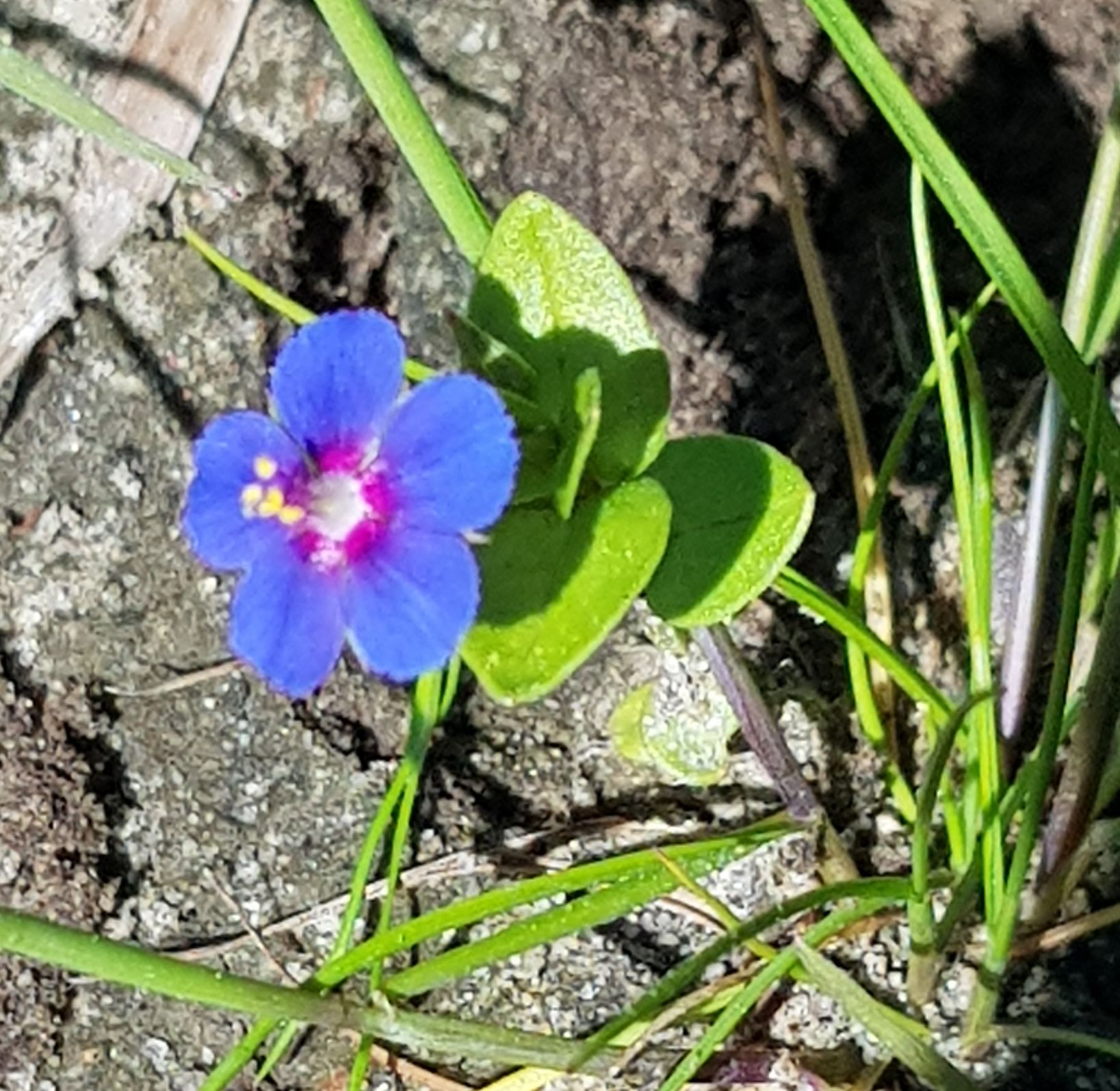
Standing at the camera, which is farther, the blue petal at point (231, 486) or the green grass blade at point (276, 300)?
the green grass blade at point (276, 300)

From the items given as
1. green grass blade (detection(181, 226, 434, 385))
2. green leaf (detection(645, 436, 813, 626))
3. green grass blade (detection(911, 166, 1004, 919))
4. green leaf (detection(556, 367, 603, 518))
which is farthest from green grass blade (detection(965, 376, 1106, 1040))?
green grass blade (detection(181, 226, 434, 385))

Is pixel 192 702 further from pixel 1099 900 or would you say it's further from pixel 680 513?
pixel 1099 900

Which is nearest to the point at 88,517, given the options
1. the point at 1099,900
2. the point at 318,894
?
the point at 318,894

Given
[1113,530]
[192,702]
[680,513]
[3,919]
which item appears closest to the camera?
[3,919]

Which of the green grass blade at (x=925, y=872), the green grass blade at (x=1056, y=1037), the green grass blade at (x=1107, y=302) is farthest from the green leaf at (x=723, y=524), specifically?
the green grass blade at (x=1056, y=1037)

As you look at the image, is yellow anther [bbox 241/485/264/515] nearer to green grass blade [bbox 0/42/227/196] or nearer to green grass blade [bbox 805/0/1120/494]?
green grass blade [bbox 0/42/227/196]

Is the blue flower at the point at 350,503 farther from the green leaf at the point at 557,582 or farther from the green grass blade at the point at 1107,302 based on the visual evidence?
the green grass blade at the point at 1107,302

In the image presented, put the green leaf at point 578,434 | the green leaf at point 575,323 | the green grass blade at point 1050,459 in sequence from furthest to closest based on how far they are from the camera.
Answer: the green grass blade at point 1050,459 → the green leaf at point 575,323 → the green leaf at point 578,434
